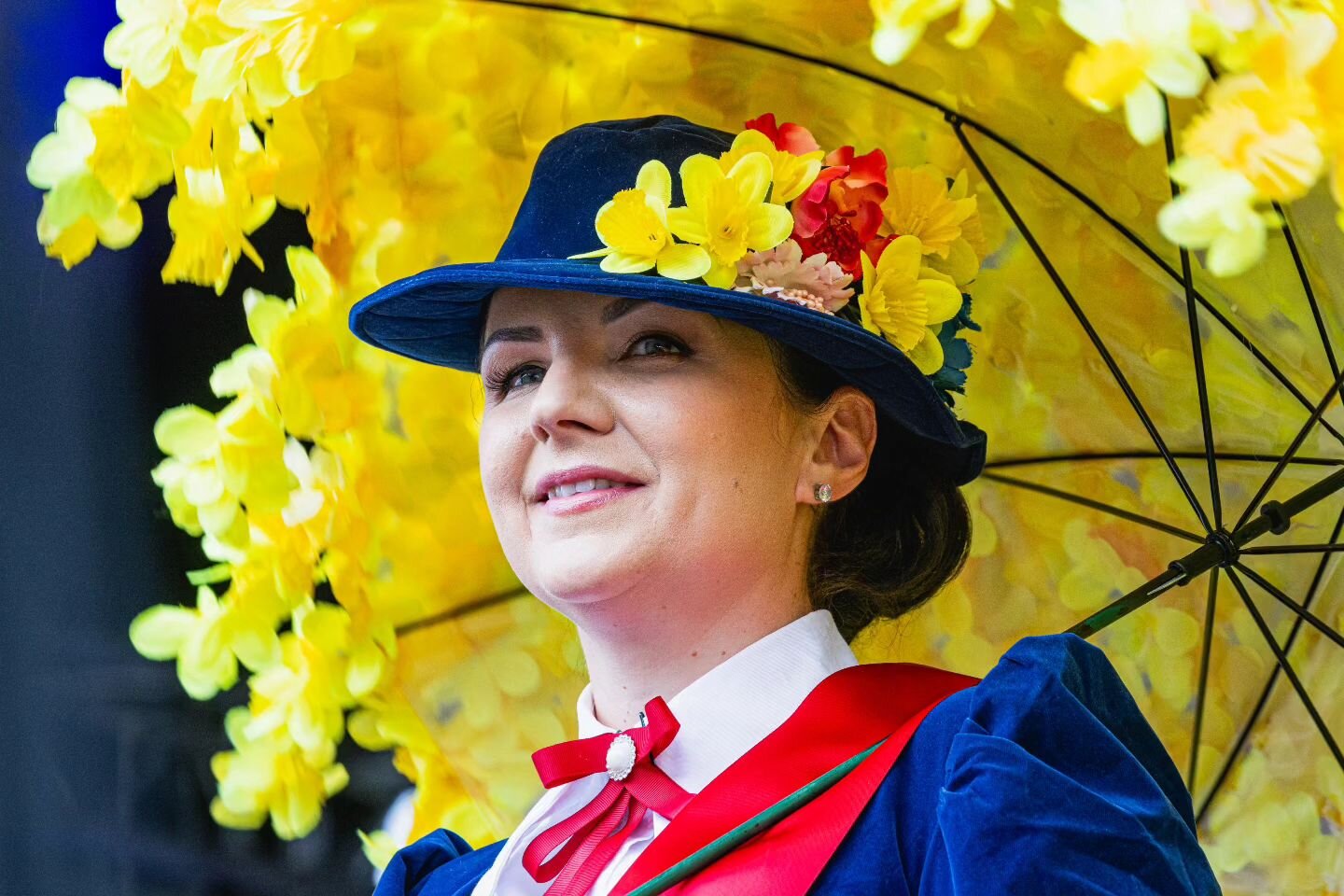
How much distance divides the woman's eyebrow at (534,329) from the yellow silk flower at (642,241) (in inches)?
2.5

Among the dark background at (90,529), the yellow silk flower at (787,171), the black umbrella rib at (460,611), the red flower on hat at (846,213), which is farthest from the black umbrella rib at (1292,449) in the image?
the dark background at (90,529)

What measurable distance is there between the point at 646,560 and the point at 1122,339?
2.35 ft

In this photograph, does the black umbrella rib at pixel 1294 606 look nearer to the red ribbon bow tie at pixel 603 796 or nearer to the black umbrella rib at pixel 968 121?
the black umbrella rib at pixel 968 121

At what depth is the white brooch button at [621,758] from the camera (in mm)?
1507

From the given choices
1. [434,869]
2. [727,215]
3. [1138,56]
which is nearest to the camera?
[1138,56]

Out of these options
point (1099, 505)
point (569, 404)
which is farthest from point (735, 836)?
point (1099, 505)

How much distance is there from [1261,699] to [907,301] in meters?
0.72

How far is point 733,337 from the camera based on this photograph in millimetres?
1578

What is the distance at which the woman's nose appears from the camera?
1520mm

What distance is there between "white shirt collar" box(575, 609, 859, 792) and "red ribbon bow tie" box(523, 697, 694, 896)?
19 mm

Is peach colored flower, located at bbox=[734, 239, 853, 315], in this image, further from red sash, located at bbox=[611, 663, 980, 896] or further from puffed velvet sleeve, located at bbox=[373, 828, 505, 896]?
puffed velvet sleeve, located at bbox=[373, 828, 505, 896]

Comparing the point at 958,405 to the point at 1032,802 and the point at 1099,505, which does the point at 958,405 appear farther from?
the point at 1032,802

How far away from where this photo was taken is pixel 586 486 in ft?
5.02

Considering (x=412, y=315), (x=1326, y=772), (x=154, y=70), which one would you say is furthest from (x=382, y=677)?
(x=1326, y=772)
